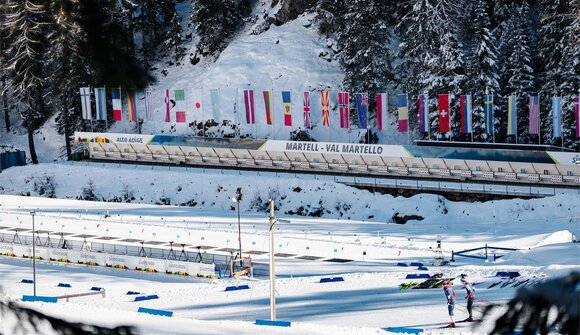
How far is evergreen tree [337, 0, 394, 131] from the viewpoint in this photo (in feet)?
211

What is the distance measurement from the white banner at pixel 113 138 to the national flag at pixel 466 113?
24056 mm

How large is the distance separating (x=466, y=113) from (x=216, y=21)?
28148 millimetres

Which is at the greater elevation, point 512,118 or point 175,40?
point 175,40

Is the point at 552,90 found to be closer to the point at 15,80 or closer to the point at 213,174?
the point at 213,174

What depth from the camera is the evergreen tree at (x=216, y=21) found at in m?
73.5

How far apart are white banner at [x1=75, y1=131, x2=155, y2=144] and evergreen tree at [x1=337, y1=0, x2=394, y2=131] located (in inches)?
620

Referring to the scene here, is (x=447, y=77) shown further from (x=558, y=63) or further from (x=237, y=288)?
(x=237, y=288)

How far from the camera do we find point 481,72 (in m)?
59.1

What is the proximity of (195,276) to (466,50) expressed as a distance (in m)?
32.2

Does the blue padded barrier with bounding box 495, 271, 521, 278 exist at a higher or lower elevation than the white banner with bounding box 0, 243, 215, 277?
higher

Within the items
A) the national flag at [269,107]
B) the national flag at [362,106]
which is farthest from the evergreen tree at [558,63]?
the national flag at [269,107]

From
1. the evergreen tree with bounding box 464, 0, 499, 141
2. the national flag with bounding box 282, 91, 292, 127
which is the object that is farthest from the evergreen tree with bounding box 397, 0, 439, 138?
the national flag with bounding box 282, 91, 292, 127

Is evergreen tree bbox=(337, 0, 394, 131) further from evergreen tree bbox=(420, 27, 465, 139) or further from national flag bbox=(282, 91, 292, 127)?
national flag bbox=(282, 91, 292, 127)

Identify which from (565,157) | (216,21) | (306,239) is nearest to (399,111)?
(565,157)
